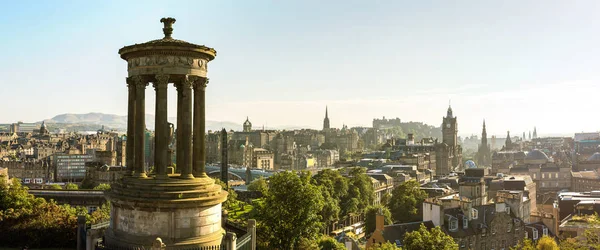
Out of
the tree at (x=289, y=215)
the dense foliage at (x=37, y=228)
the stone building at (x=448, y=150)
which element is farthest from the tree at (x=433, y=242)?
the stone building at (x=448, y=150)

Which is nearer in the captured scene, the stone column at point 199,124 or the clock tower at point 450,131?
the stone column at point 199,124

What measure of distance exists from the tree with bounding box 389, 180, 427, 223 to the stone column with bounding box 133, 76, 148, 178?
45.5m

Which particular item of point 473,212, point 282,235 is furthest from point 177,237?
point 473,212

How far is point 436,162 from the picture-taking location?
457 ft

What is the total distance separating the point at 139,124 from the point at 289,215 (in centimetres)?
1916

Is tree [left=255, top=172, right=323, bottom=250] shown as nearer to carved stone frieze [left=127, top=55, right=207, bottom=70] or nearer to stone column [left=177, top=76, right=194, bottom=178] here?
stone column [left=177, top=76, right=194, bottom=178]

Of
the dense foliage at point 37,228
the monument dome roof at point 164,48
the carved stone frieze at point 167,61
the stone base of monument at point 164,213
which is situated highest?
the monument dome roof at point 164,48

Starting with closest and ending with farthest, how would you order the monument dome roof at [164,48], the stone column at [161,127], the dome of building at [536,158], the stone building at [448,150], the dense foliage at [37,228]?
1. the monument dome roof at [164,48]
2. the stone column at [161,127]
3. the dense foliage at [37,228]
4. the dome of building at [536,158]
5. the stone building at [448,150]

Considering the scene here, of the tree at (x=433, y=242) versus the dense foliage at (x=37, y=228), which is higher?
the dense foliage at (x=37, y=228)

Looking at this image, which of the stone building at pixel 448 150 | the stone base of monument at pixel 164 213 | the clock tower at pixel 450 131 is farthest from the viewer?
the clock tower at pixel 450 131

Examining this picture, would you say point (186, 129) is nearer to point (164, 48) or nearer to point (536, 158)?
point (164, 48)

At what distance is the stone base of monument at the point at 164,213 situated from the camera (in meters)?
14.1

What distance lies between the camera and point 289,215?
33156 millimetres

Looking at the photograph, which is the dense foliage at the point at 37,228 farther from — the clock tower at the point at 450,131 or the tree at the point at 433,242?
the clock tower at the point at 450,131
